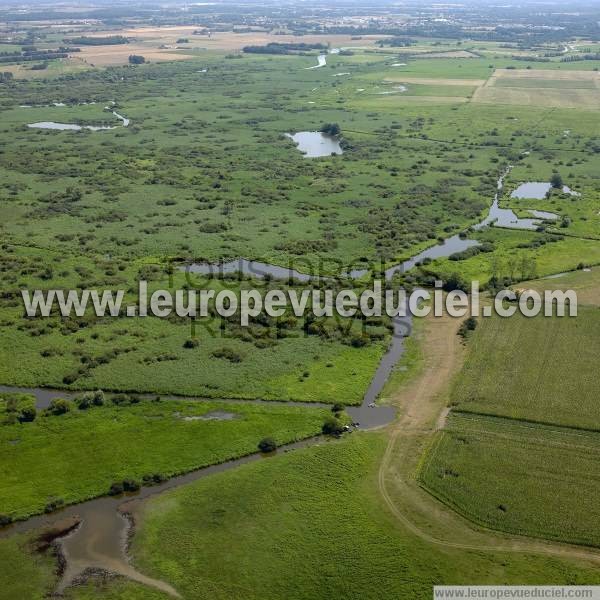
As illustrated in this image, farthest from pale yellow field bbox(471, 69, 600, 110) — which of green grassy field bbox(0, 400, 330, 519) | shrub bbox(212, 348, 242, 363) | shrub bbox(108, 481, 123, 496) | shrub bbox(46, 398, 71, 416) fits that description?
shrub bbox(108, 481, 123, 496)

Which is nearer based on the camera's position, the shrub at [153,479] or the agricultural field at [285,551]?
the agricultural field at [285,551]

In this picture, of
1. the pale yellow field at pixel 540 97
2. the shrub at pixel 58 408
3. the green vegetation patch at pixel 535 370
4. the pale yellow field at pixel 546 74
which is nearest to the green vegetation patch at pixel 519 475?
the green vegetation patch at pixel 535 370

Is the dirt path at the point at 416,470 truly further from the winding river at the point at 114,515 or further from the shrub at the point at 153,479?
the shrub at the point at 153,479

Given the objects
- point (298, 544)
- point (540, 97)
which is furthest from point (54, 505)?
point (540, 97)

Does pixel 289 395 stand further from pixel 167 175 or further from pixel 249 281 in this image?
pixel 167 175

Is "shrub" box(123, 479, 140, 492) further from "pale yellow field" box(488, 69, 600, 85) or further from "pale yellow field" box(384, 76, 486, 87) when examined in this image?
"pale yellow field" box(488, 69, 600, 85)
